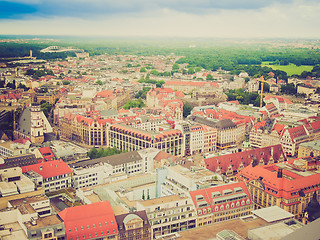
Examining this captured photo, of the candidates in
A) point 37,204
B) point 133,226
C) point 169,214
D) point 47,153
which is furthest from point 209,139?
point 37,204

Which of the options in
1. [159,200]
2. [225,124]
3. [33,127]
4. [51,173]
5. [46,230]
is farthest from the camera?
[225,124]

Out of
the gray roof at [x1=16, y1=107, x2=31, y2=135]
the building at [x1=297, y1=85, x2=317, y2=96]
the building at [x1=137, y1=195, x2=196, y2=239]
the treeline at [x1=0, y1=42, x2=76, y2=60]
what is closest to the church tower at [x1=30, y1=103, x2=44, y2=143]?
the gray roof at [x1=16, y1=107, x2=31, y2=135]

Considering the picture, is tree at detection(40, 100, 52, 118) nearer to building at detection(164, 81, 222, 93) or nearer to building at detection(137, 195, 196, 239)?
building at detection(164, 81, 222, 93)

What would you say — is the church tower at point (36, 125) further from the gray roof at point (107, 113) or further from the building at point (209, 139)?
the building at point (209, 139)

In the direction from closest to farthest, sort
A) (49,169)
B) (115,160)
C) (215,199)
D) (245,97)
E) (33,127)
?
(215,199), (49,169), (115,160), (33,127), (245,97)

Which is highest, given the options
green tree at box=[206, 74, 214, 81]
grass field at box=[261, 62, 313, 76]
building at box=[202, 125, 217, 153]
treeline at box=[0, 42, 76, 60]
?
treeline at box=[0, 42, 76, 60]

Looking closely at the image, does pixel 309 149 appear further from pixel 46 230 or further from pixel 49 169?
pixel 46 230
